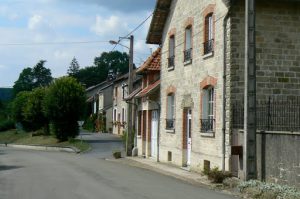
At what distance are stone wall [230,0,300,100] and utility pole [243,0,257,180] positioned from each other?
3200 mm

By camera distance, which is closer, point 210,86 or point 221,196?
point 221,196

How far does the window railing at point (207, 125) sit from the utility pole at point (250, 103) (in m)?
4.88


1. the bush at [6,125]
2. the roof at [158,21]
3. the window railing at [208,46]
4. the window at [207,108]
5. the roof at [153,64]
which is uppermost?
the roof at [158,21]

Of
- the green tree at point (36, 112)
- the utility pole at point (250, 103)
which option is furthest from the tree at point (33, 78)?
the utility pole at point (250, 103)

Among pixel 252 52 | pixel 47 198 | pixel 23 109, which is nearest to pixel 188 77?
pixel 252 52

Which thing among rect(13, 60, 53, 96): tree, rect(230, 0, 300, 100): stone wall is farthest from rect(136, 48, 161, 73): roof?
rect(13, 60, 53, 96): tree

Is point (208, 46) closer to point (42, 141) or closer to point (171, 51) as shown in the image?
point (171, 51)

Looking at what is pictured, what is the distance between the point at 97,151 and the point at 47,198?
26.0 metres

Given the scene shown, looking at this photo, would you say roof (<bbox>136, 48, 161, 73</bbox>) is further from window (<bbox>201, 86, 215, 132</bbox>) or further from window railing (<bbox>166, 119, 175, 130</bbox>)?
window (<bbox>201, 86, 215, 132</bbox>)

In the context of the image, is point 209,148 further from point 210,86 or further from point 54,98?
point 54,98

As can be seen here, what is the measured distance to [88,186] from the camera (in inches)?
598

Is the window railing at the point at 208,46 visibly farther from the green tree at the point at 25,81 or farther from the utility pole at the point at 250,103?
the green tree at the point at 25,81

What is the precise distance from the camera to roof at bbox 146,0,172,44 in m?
26.6

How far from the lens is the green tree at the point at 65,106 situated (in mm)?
47500
